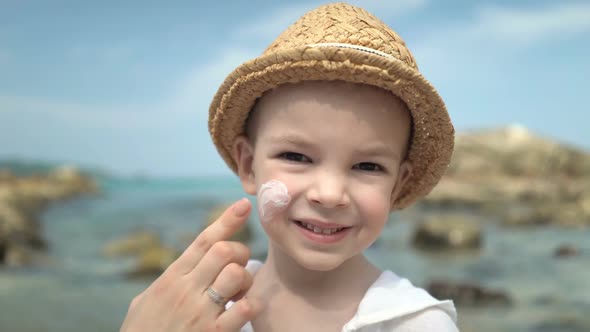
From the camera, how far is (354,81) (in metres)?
1.47

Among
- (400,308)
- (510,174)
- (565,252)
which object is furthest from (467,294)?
(510,174)

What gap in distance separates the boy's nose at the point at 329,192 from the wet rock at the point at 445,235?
5.33 m

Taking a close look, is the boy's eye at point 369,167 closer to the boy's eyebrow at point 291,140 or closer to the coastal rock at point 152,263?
the boy's eyebrow at point 291,140

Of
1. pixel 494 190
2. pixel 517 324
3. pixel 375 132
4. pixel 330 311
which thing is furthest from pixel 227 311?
pixel 494 190

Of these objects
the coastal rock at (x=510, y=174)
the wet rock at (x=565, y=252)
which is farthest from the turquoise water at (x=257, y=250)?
the coastal rock at (x=510, y=174)

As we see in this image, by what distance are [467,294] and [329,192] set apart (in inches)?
158

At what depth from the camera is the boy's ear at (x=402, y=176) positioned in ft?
5.68

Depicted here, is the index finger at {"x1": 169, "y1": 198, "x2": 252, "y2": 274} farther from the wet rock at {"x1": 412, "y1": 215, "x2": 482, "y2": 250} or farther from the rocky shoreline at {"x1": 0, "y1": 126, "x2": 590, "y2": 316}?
the wet rock at {"x1": 412, "y1": 215, "x2": 482, "y2": 250}

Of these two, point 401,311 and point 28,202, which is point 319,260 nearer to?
point 401,311

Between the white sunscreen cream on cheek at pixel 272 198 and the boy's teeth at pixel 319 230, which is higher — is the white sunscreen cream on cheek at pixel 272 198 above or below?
above

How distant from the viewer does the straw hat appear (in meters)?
1.44

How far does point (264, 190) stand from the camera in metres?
1.50

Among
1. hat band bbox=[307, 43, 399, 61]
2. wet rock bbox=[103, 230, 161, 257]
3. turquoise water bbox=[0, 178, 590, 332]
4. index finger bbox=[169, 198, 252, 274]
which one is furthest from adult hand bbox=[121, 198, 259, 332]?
wet rock bbox=[103, 230, 161, 257]

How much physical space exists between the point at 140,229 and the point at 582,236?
6359mm
